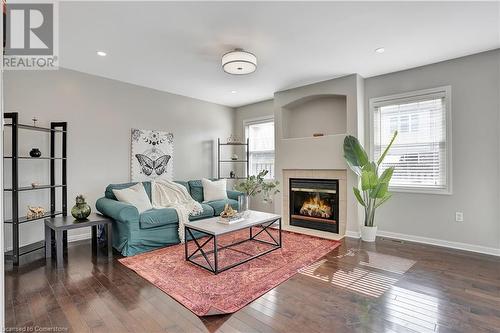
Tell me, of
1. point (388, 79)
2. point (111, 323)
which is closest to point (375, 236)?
point (388, 79)

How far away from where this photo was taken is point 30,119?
11.6 ft

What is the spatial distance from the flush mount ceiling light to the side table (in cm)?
253

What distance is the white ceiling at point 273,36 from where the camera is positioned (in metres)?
2.39

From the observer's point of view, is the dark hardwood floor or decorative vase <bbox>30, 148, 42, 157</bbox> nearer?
the dark hardwood floor

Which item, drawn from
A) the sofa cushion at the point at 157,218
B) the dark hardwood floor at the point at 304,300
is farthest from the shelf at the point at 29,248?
the sofa cushion at the point at 157,218

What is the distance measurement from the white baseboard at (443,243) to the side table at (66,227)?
159 inches

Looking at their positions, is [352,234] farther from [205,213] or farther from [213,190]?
[213,190]

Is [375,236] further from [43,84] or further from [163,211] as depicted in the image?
[43,84]

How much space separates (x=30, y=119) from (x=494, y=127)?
615 cm

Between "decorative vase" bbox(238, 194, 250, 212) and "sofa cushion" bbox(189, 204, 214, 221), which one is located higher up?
"decorative vase" bbox(238, 194, 250, 212)

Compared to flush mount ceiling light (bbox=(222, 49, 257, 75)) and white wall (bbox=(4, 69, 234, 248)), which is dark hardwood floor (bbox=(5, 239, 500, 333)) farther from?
flush mount ceiling light (bbox=(222, 49, 257, 75))

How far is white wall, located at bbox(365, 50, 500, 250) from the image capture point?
3289mm

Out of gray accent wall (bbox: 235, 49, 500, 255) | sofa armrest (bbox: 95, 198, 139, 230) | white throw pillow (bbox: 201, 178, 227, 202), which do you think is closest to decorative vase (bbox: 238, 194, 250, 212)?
sofa armrest (bbox: 95, 198, 139, 230)

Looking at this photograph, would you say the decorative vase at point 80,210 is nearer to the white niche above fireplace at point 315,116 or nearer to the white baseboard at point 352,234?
the white niche above fireplace at point 315,116
